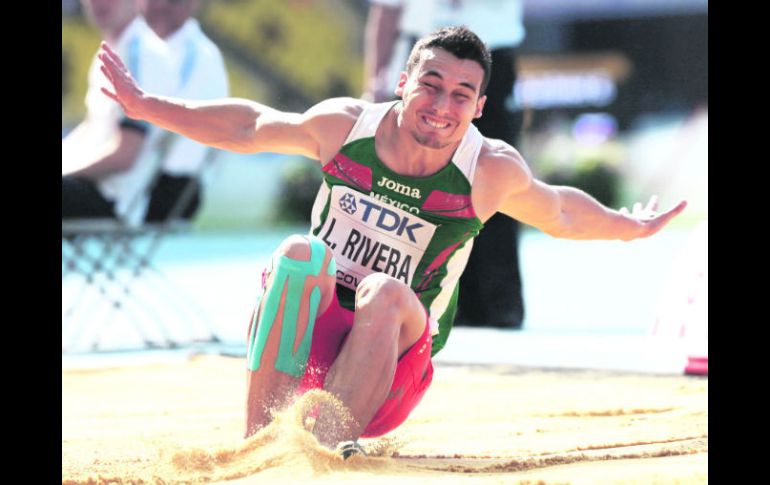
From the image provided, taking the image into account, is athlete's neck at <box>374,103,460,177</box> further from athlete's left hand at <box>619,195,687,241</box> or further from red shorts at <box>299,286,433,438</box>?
athlete's left hand at <box>619,195,687,241</box>

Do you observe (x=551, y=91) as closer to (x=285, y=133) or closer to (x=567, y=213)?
(x=567, y=213)

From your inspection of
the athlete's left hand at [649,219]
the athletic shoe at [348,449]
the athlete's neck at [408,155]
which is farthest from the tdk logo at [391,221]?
the athlete's left hand at [649,219]

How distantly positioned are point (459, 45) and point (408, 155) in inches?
15.2

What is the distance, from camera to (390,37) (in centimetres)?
735

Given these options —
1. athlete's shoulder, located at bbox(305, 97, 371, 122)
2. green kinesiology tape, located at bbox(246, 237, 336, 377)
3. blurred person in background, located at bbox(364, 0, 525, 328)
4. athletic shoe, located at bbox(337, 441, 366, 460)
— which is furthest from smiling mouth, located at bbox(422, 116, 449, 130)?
blurred person in background, located at bbox(364, 0, 525, 328)

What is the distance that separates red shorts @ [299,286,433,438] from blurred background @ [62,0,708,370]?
11666mm

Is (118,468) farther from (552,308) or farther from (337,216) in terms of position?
(552,308)

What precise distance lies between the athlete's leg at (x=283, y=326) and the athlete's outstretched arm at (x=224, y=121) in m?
0.44

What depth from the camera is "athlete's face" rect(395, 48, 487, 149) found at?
350 cm

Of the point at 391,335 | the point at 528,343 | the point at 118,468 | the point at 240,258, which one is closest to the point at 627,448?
the point at 391,335

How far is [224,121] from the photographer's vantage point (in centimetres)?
375

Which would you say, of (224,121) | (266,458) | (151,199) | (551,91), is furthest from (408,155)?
(551,91)

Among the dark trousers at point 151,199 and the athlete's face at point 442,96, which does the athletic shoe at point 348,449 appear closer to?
the athlete's face at point 442,96

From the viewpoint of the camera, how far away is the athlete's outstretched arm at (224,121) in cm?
370
